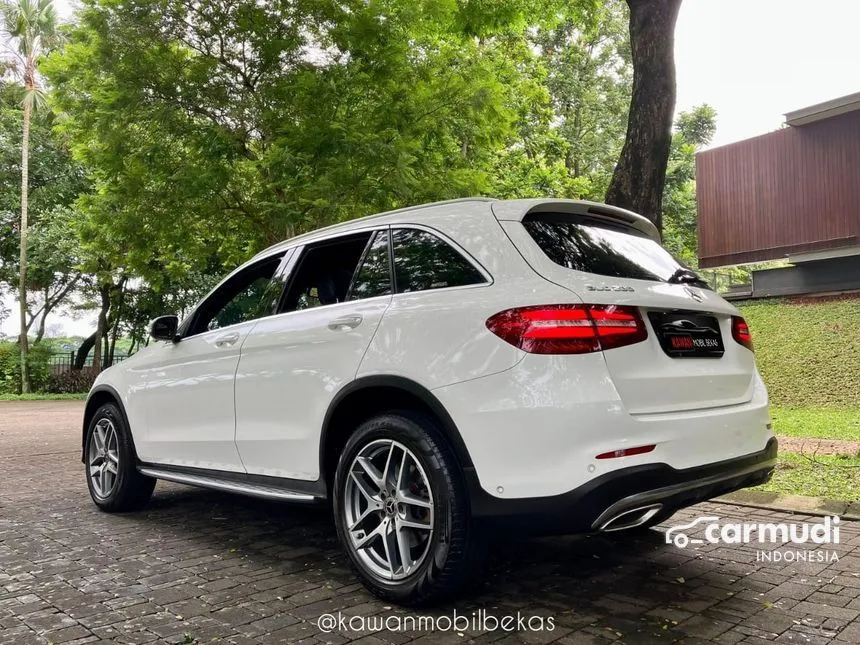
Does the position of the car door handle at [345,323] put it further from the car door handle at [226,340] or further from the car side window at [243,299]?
the car door handle at [226,340]

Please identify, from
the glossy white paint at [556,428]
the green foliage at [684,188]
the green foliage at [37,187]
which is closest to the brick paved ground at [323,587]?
the glossy white paint at [556,428]

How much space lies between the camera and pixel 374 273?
386cm

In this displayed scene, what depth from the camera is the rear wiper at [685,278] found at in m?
3.54

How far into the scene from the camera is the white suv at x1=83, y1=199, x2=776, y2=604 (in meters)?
2.89

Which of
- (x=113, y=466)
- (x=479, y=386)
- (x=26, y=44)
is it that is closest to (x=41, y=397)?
(x=26, y=44)

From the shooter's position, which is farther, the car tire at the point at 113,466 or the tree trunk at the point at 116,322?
the tree trunk at the point at 116,322

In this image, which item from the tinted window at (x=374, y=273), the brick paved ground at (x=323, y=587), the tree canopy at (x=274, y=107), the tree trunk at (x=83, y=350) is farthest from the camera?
the tree trunk at (x=83, y=350)

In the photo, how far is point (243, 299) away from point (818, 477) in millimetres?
4978

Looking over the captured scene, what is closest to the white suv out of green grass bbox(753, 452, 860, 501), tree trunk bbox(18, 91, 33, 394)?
green grass bbox(753, 452, 860, 501)

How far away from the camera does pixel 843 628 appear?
300 cm

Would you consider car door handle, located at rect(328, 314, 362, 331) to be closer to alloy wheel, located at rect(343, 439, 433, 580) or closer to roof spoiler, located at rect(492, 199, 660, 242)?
alloy wheel, located at rect(343, 439, 433, 580)

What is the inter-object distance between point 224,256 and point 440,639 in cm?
1152

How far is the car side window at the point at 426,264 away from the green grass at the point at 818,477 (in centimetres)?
359

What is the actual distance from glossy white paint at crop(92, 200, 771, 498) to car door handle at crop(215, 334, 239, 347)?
141mm
